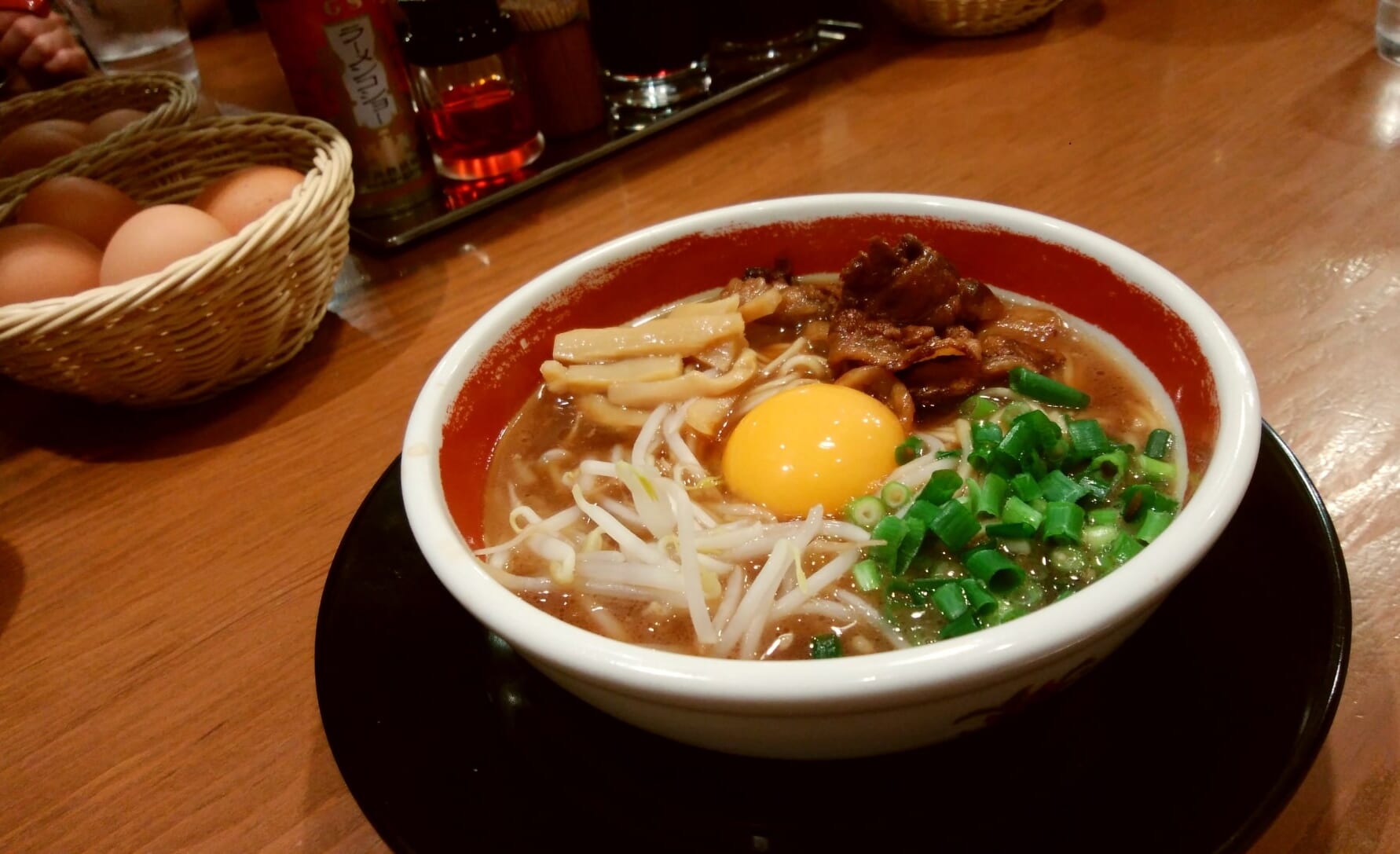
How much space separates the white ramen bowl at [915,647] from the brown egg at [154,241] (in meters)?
0.87

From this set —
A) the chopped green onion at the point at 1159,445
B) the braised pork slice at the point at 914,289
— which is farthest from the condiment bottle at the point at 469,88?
the chopped green onion at the point at 1159,445

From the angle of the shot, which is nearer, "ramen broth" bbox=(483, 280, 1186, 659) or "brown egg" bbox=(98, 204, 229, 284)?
"ramen broth" bbox=(483, 280, 1186, 659)

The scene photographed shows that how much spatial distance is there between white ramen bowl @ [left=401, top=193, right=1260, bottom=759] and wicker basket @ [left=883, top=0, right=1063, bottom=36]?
1927 millimetres

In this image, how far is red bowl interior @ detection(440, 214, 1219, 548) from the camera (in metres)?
1.17

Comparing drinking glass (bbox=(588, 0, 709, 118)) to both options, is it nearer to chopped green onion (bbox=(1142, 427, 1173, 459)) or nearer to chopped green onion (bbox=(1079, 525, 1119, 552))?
chopped green onion (bbox=(1142, 427, 1173, 459))

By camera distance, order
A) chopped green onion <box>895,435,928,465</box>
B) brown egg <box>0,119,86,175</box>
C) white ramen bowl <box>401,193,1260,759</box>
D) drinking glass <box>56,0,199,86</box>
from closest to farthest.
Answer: white ramen bowl <box>401,193,1260,759</box> < chopped green onion <box>895,435,928,465</box> < brown egg <box>0,119,86,175</box> < drinking glass <box>56,0,199,86</box>

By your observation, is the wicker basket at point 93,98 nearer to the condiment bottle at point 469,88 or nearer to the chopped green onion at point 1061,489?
the condiment bottle at point 469,88

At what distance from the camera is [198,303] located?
1673 mm

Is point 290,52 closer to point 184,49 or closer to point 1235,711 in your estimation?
point 184,49

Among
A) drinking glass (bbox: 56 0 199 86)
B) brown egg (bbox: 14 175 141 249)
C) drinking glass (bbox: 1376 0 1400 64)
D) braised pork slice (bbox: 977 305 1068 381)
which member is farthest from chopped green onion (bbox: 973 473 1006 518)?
drinking glass (bbox: 56 0 199 86)

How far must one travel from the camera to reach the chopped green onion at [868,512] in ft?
3.81

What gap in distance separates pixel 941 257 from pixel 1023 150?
125 centimetres

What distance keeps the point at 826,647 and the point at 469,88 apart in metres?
2.05

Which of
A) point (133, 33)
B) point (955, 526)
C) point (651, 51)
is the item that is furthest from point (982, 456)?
point (133, 33)
